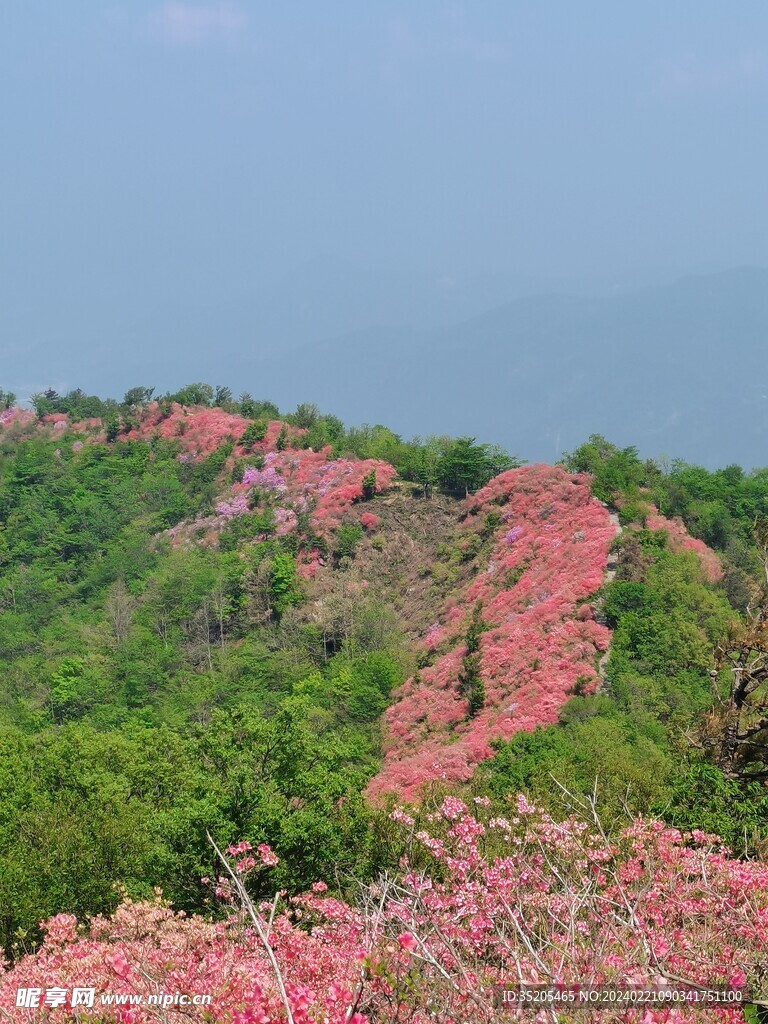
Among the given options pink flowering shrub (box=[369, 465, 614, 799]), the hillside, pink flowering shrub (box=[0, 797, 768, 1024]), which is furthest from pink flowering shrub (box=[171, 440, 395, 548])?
pink flowering shrub (box=[0, 797, 768, 1024])

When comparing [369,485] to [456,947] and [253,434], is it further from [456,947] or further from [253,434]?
[456,947]

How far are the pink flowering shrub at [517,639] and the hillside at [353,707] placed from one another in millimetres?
160

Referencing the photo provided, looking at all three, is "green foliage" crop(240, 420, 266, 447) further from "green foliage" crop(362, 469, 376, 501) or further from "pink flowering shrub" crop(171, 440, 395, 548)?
"green foliage" crop(362, 469, 376, 501)

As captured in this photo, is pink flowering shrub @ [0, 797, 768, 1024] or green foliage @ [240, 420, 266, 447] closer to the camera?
pink flowering shrub @ [0, 797, 768, 1024]

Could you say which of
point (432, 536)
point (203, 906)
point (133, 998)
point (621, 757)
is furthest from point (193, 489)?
point (133, 998)

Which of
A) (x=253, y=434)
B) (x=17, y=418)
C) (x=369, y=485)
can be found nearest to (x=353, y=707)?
(x=369, y=485)

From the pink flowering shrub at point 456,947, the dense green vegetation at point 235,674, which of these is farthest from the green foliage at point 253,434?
the pink flowering shrub at point 456,947

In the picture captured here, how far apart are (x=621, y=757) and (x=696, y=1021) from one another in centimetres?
1824

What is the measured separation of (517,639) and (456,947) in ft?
95.2

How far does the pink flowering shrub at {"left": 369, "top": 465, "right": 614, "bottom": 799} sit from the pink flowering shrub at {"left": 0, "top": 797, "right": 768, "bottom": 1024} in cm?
→ 1436

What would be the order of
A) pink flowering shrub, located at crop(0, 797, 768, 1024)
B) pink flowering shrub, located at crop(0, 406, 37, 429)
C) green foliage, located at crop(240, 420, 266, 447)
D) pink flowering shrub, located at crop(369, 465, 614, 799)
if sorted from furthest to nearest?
1. pink flowering shrub, located at crop(0, 406, 37, 429)
2. green foliage, located at crop(240, 420, 266, 447)
3. pink flowering shrub, located at crop(369, 465, 614, 799)
4. pink flowering shrub, located at crop(0, 797, 768, 1024)

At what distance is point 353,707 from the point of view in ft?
133

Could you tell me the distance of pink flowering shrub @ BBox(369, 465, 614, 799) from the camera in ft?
107

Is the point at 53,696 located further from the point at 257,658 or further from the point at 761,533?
the point at 761,533
